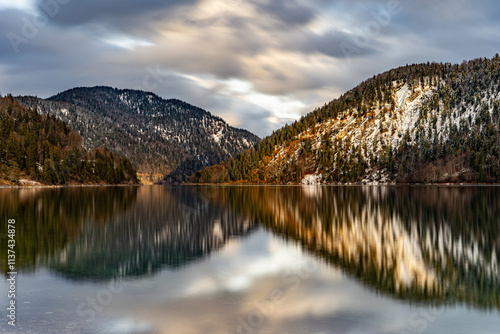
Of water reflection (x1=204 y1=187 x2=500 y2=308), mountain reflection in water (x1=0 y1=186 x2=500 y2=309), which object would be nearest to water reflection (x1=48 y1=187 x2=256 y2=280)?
mountain reflection in water (x1=0 y1=186 x2=500 y2=309)

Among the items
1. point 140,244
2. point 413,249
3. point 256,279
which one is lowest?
point 256,279

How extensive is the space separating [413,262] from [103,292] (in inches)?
759

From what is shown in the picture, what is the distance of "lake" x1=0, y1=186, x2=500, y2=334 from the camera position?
16.7 metres

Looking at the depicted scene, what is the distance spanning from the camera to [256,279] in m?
24.0

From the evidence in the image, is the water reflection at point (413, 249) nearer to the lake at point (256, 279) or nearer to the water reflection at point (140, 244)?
the lake at point (256, 279)

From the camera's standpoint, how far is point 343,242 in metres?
35.1

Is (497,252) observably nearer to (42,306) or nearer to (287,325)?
(287,325)

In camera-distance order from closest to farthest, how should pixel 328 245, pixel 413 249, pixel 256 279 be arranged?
pixel 256 279, pixel 413 249, pixel 328 245

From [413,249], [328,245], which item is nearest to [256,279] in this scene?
[328,245]

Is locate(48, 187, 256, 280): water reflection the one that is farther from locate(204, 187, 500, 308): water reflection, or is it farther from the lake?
locate(204, 187, 500, 308): water reflection

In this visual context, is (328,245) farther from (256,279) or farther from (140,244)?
(140,244)

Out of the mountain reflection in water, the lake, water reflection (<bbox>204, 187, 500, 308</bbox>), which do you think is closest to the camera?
the lake

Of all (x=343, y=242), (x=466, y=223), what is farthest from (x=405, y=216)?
(x=343, y=242)

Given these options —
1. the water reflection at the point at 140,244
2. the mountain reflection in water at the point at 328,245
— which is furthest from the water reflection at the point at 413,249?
the water reflection at the point at 140,244
